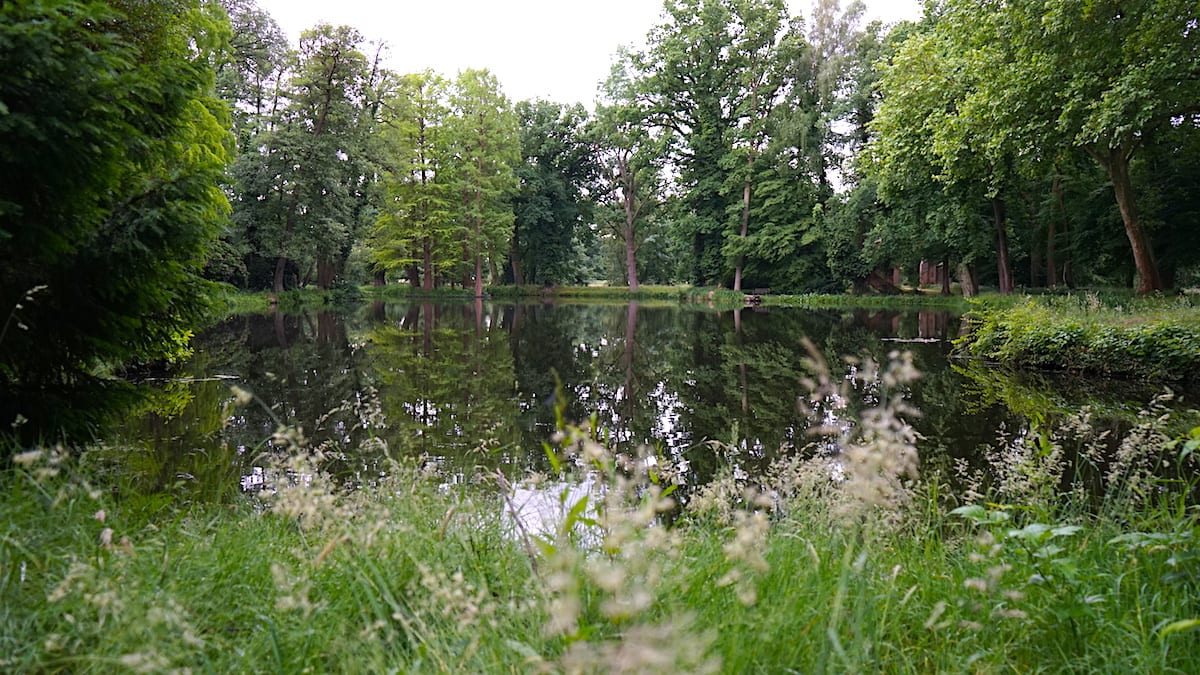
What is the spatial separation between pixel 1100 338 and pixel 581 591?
1185 centimetres

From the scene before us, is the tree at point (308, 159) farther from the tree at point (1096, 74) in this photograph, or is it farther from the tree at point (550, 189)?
the tree at point (1096, 74)

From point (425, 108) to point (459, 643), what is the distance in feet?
142

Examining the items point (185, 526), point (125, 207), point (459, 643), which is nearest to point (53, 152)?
point (125, 207)

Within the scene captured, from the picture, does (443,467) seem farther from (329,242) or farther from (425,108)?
(425,108)

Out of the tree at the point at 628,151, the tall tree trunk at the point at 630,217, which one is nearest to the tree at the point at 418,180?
the tree at the point at 628,151

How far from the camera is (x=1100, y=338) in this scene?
10.7m

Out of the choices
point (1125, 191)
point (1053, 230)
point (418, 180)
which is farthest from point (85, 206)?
point (418, 180)

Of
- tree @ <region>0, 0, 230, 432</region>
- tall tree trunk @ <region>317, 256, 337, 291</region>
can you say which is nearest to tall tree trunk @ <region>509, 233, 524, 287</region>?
tall tree trunk @ <region>317, 256, 337, 291</region>

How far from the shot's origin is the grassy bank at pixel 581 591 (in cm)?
165

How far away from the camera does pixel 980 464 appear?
5691 mm

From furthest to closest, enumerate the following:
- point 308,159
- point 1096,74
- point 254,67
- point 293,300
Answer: point 254,67
point 293,300
point 308,159
point 1096,74

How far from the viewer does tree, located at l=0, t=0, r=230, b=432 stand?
3.07 metres

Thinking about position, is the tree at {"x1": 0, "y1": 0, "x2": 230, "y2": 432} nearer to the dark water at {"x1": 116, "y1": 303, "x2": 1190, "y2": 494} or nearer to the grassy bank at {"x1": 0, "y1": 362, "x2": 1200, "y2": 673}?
the dark water at {"x1": 116, "y1": 303, "x2": 1190, "y2": 494}

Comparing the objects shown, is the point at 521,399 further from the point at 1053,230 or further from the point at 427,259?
the point at 427,259
